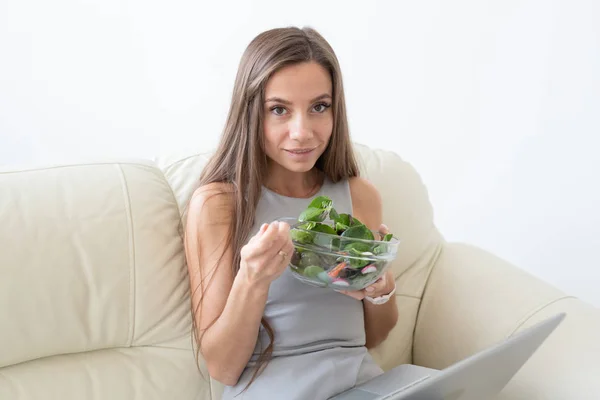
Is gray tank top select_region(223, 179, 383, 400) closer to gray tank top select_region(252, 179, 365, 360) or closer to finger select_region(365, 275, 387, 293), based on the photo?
gray tank top select_region(252, 179, 365, 360)

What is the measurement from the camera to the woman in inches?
51.0

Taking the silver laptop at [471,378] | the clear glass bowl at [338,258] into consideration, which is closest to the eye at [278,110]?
the clear glass bowl at [338,258]

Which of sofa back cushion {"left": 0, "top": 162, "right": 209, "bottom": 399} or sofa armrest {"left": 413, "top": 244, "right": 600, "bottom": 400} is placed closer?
sofa back cushion {"left": 0, "top": 162, "right": 209, "bottom": 399}

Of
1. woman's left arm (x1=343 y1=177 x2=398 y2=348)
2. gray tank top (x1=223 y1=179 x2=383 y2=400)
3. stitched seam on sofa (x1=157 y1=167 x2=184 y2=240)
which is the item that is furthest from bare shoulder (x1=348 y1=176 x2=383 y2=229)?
stitched seam on sofa (x1=157 y1=167 x2=184 y2=240)

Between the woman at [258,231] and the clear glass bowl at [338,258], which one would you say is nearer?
the clear glass bowl at [338,258]

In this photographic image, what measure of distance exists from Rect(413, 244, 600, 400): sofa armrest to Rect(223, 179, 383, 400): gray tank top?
0.28m

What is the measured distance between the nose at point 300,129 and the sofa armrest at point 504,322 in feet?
1.91

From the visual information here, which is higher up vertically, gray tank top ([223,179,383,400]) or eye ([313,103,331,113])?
eye ([313,103,331,113])

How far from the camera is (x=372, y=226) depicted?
1.53 m

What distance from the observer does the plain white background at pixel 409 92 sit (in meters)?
1.71

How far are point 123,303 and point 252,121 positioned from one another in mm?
423

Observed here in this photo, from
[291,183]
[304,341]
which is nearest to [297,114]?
[291,183]

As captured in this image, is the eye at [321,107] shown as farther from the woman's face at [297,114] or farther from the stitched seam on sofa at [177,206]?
the stitched seam on sofa at [177,206]

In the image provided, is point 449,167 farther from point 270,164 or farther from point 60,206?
point 60,206
